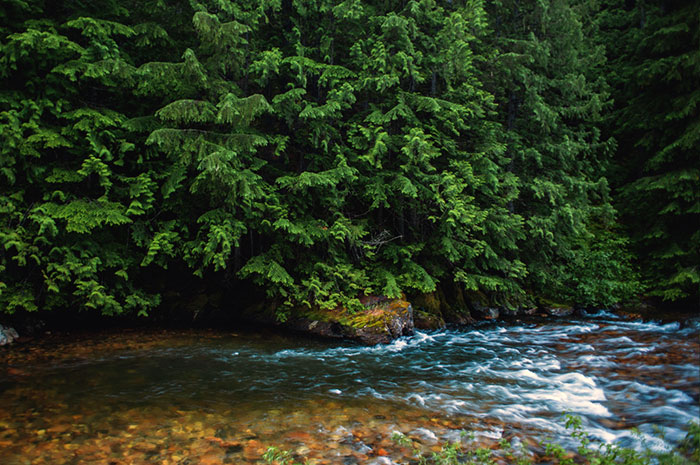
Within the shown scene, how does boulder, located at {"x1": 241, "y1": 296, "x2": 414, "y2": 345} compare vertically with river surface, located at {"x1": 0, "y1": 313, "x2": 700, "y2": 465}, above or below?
above

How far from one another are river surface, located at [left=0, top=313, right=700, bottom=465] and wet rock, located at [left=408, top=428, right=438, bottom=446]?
2 cm

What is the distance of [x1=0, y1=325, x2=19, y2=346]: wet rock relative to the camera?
8620mm

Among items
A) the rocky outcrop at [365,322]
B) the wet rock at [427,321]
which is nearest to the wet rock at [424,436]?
the rocky outcrop at [365,322]

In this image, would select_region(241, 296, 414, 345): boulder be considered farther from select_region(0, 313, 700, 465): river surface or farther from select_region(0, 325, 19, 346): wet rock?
select_region(0, 325, 19, 346): wet rock

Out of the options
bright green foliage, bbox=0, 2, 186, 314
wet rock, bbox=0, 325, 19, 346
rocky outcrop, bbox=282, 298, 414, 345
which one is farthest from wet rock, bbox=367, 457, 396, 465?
wet rock, bbox=0, 325, 19, 346

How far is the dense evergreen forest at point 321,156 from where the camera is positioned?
8656 millimetres

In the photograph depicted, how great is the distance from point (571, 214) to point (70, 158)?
13.7 metres

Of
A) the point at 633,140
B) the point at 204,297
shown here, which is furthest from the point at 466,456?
the point at 633,140

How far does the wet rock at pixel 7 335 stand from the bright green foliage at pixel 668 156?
58.5 feet

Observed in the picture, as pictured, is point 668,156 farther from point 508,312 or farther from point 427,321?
point 427,321

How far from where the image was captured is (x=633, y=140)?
17.8 metres

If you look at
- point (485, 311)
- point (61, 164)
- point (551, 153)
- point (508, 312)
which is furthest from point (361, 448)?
point (551, 153)

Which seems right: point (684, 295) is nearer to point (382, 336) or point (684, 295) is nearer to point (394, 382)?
point (382, 336)

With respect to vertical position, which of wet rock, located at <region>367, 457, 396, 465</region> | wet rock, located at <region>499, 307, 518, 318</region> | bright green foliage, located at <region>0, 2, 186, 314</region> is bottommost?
wet rock, located at <region>499, 307, 518, 318</region>
